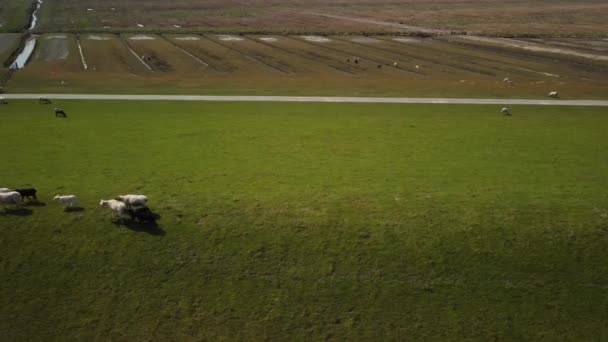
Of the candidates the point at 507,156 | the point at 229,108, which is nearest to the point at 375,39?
the point at 229,108

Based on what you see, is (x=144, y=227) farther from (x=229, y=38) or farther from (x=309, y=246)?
(x=229, y=38)

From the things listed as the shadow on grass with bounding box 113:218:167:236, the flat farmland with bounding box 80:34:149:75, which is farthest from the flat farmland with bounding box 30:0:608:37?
the shadow on grass with bounding box 113:218:167:236

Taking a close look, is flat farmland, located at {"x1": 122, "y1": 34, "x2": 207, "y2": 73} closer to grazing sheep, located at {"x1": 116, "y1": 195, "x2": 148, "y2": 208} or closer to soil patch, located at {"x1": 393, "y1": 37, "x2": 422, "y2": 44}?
soil patch, located at {"x1": 393, "y1": 37, "x2": 422, "y2": 44}

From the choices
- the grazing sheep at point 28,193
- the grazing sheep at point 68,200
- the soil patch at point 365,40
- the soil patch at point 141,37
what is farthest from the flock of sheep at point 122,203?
the soil patch at point 141,37

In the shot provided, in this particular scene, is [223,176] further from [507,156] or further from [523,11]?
[523,11]

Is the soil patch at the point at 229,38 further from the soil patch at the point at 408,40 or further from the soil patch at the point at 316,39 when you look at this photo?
the soil patch at the point at 408,40

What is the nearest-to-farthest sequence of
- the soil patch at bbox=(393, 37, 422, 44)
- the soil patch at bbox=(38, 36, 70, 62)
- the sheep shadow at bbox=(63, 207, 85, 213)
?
the sheep shadow at bbox=(63, 207, 85, 213)
the soil patch at bbox=(38, 36, 70, 62)
the soil patch at bbox=(393, 37, 422, 44)
